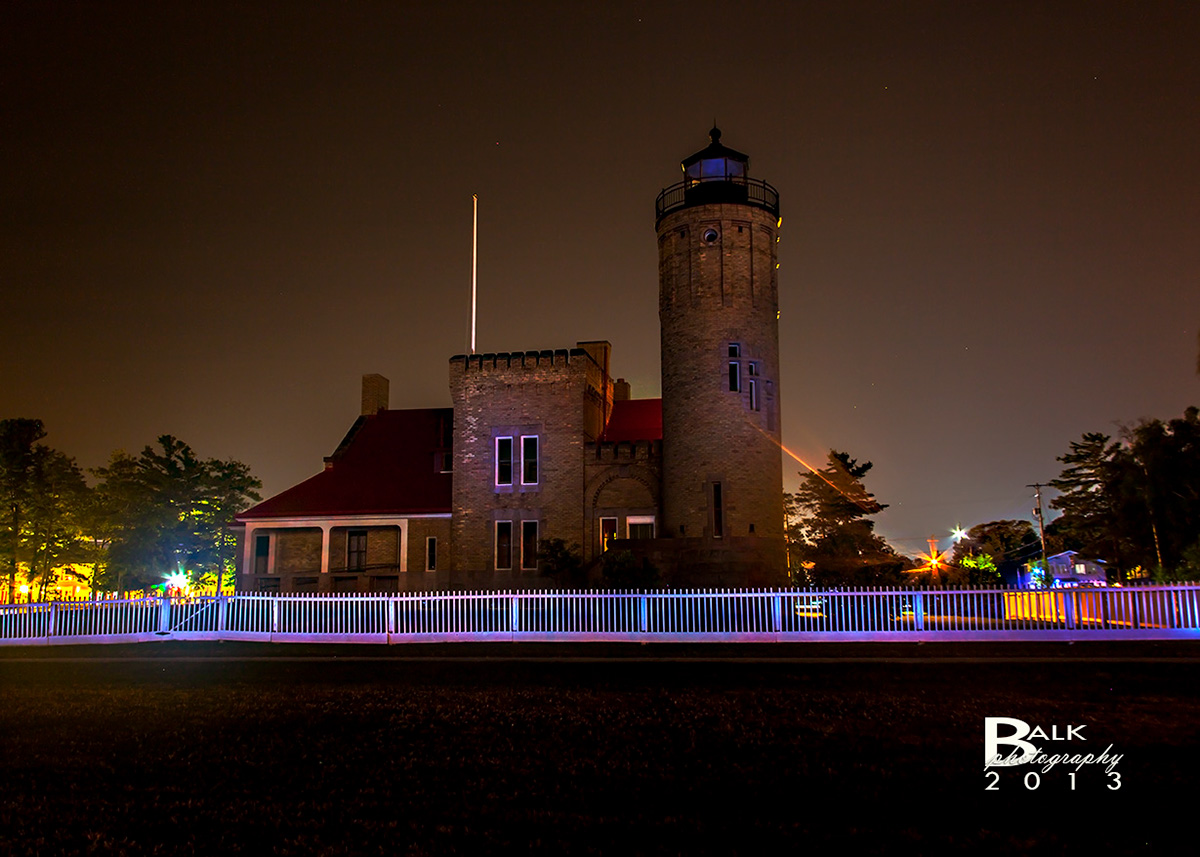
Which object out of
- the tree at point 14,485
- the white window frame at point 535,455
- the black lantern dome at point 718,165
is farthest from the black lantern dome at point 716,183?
the tree at point 14,485

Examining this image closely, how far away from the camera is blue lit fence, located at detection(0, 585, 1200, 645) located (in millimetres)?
20812

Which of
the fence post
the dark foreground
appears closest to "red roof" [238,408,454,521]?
the fence post

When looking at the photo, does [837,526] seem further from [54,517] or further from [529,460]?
[54,517]

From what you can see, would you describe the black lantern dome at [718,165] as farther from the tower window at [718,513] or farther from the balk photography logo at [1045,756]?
the balk photography logo at [1045,756]

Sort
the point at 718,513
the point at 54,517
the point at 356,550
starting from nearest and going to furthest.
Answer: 1. the point at 718,513
2. the point at 356,550
3. the point at 54,517

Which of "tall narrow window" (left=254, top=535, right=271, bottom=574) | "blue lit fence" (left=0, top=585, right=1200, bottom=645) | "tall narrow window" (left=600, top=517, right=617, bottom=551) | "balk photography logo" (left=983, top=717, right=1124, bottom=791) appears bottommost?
"balk photography logo" (left=983, top=717, right=1124, bottom=791)

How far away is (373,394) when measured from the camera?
40.8 meters

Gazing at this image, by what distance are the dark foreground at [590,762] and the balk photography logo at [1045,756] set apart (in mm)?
78

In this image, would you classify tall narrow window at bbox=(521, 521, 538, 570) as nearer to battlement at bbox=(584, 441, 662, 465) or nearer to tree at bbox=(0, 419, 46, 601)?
battlement at bbox=(584, 441, 662, 465)

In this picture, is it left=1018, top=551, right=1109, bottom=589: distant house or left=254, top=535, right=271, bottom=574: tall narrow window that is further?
left=1018, top=551, right=1109, bottom=589: distant house

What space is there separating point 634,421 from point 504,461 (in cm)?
626

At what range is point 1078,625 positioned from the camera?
2109 centimetres

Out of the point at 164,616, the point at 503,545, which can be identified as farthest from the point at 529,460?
the point at 164,616

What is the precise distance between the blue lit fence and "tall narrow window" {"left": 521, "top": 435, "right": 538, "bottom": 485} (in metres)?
10.5
